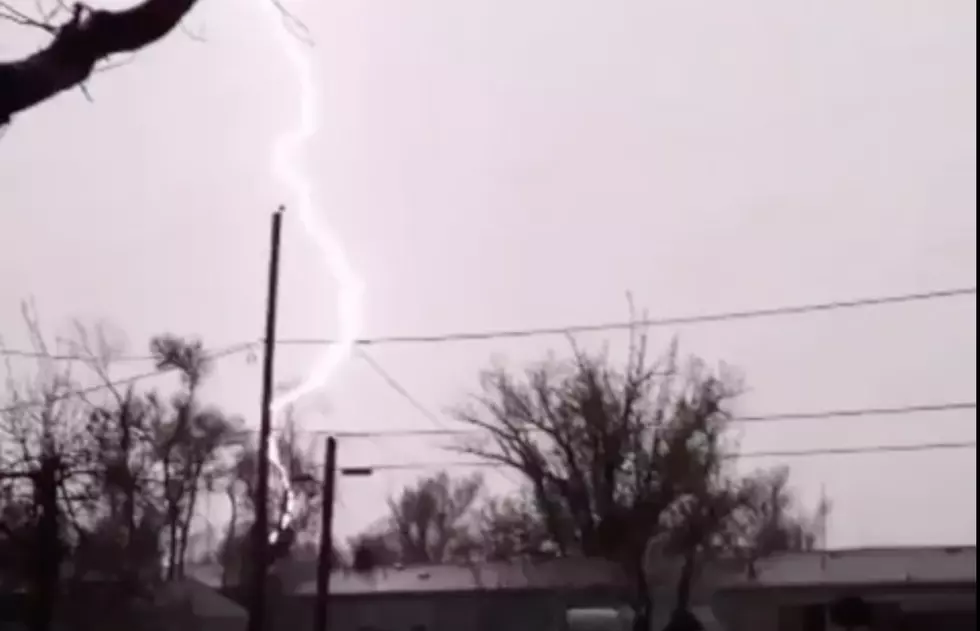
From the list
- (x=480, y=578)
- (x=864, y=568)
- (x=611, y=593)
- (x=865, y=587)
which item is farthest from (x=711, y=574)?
(x=480, y=578)

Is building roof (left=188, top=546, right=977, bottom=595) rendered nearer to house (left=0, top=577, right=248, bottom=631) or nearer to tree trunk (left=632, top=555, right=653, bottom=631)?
tree trunk (left=632, top=555, right=653, bottom=631)

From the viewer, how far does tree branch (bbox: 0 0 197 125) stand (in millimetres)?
4512

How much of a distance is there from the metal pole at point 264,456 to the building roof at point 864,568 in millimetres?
14470

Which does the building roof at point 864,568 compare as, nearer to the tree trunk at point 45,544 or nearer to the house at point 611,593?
the house at point 611,593

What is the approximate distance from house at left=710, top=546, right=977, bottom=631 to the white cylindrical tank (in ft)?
8.08

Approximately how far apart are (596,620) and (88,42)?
942 inches

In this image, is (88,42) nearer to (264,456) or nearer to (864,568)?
(264,456)

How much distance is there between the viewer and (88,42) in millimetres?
4559

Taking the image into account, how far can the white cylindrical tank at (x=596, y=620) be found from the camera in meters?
27.0

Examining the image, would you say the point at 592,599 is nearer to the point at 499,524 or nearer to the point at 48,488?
the point at 499,524

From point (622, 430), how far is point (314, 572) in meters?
9.72

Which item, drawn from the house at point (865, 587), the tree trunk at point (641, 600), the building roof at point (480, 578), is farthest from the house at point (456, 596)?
the house at point (865, 587)

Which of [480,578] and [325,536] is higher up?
[325,536]

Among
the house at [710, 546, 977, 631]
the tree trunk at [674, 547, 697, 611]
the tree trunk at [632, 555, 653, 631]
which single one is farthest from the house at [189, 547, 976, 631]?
the tree trunk at [632, 555, 653, 631]
